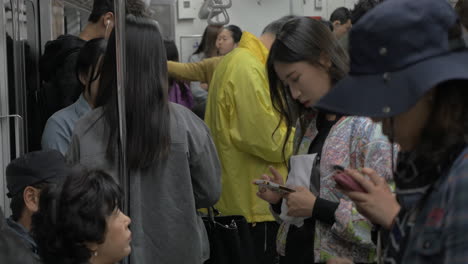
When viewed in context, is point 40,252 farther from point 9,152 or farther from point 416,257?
point 416,257

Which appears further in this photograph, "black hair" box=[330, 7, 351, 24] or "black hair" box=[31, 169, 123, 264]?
Result: "black hair" box=[330, 7, 351, 24]

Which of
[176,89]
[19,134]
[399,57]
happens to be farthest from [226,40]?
[399,57]

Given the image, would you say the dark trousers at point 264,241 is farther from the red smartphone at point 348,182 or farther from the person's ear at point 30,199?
the red smartphone at point 348,182

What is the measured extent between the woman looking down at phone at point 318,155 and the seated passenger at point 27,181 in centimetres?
77

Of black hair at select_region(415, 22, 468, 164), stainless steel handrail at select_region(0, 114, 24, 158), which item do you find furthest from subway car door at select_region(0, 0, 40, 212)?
black hair at select_region(415, 22, 468, 164)

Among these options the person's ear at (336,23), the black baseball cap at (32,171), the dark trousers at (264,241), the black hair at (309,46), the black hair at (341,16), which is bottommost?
the dark trousers at (264,241)

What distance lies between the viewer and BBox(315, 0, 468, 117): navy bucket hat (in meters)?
1.35

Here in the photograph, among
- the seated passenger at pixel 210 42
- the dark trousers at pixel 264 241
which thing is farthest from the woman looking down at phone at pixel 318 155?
the seated passenger at pixel 210 42

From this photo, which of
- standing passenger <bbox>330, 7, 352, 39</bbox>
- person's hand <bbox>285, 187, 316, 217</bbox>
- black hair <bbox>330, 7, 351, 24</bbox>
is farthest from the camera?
black hair <bbox>330, 7, 351, 24</bbox>

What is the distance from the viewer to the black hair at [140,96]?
2.94 meters

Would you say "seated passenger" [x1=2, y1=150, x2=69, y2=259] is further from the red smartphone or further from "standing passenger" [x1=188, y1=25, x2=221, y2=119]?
"standing passenger" [x1=188, y1=25, x2=221, y2=119]

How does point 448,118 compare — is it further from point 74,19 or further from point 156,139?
point 74,19

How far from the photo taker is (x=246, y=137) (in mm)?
4168

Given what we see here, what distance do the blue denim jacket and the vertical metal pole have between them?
5.39 ft
